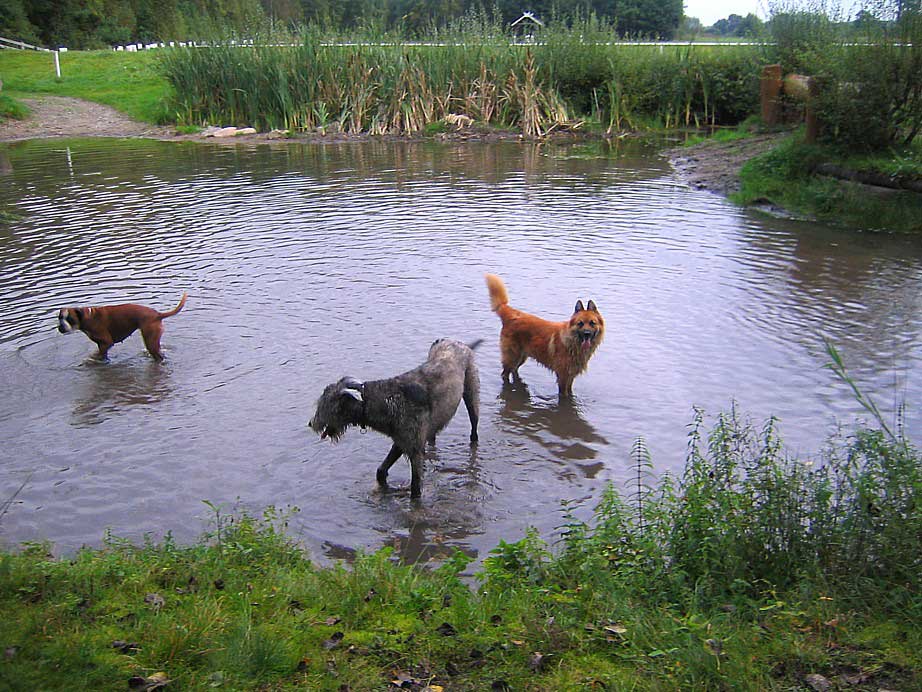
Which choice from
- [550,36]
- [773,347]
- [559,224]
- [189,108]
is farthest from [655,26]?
[773,347]

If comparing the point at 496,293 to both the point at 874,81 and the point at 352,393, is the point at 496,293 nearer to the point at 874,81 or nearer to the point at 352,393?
the point at 352,393

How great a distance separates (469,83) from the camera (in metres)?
28.5

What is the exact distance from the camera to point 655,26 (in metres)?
65.1

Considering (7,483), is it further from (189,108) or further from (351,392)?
(189,108)

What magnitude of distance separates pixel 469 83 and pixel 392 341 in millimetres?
20938

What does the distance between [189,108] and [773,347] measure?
85.4ft

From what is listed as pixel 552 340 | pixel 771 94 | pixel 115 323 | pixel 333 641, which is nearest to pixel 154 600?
pixel 333 641

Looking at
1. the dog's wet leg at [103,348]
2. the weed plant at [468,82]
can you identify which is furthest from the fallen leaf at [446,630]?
the weed plant at [468,82]

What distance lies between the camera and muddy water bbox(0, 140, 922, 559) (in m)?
6.51

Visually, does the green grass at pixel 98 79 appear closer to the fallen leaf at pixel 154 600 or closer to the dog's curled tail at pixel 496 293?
the dog's curled tail at pixel 496 293

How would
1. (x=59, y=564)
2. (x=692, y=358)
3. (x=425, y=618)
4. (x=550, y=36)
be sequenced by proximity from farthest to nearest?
(x=550, y=36)
(x=692, y=358)
(x=59, y=564)
(x=425, y=618)

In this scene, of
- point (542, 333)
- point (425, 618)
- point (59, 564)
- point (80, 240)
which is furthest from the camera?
point (80, 240)

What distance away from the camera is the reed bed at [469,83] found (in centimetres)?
2753

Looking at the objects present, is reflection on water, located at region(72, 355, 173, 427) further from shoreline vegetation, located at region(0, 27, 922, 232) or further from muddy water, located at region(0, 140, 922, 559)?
shoreline vegetation, located at region(0, 27, 922, 232)
